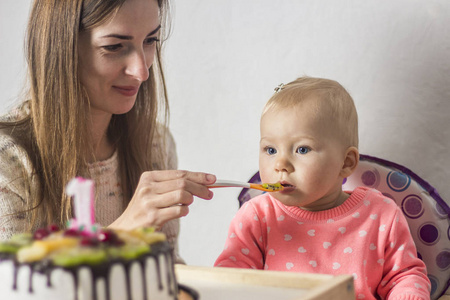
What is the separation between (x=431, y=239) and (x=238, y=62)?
2.69ft

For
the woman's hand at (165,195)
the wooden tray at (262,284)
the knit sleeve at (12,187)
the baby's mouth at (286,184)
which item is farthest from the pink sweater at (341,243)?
the knit sleeve at (12,187)

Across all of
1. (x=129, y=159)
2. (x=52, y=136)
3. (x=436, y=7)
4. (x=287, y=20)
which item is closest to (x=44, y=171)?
(x=52, y=136)

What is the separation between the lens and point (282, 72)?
5.32ft

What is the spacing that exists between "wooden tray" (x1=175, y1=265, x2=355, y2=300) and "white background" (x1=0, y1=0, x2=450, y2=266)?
0.74m

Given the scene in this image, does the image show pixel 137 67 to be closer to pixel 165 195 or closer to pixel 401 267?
pixel 165 195

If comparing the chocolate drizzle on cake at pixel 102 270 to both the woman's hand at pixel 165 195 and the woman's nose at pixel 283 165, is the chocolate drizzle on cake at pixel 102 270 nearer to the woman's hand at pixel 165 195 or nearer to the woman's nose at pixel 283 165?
the woman's hand at pixel 165 195

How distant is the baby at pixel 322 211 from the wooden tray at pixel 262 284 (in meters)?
0.40

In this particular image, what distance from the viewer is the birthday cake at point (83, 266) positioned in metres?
0.59

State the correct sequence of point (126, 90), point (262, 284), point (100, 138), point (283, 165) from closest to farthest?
point (262, 284) → point (283, 165) → point (126, 90) → point (100, 138)

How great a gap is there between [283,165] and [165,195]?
28 centimetres

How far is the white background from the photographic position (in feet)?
4.56

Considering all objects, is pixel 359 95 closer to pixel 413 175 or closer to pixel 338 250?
pixel 413 175

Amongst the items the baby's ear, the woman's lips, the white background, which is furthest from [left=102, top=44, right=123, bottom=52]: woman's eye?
the baby's ear

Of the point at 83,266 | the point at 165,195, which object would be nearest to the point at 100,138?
the point at 165,195
